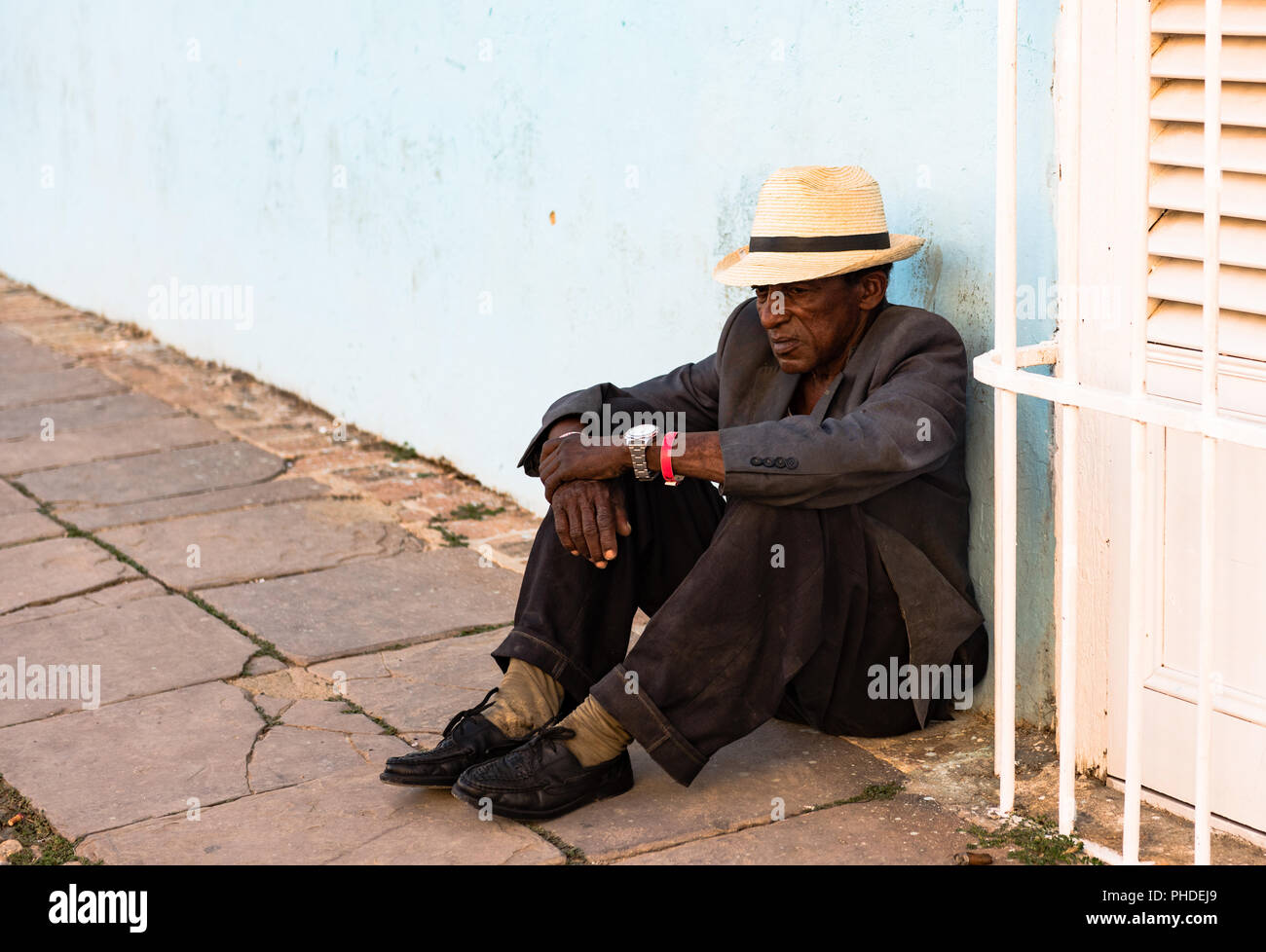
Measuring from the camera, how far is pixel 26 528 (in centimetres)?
493

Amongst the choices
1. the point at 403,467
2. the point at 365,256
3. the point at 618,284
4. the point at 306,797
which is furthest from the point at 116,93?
the point at 306,797

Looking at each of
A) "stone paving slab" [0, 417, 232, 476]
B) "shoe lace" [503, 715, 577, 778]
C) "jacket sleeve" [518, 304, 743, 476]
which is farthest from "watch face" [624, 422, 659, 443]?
"stone paving slab" [0, 417, 232, 476]

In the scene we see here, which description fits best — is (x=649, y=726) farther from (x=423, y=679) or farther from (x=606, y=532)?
(x=423, y=679)

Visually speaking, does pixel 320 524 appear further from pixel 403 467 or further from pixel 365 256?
pixel 365 256

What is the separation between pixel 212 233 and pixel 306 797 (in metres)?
4.43

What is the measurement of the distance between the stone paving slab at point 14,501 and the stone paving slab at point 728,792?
9.53ft

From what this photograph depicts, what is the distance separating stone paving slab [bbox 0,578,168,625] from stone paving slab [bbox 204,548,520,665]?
207 millimetres

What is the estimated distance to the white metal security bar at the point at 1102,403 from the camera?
2223mm

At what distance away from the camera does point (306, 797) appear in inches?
120

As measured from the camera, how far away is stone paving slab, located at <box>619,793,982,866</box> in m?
2.74

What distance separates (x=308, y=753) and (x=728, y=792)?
0.97 m

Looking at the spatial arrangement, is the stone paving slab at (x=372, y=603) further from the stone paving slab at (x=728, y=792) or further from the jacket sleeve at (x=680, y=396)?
the stone paving slab at (x=728, y=792)

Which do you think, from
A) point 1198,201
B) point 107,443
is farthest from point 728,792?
point 107,443

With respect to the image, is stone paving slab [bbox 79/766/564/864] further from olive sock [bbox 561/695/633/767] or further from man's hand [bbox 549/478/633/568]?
man's hand [bbox 549/478/633/568]
